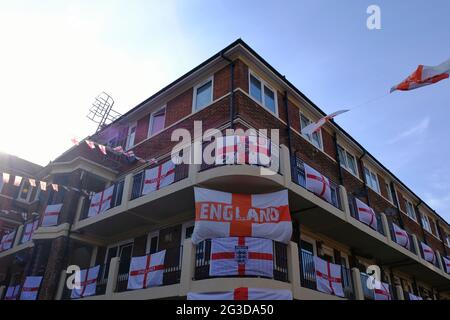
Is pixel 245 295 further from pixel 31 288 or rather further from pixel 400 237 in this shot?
pixel 400 237

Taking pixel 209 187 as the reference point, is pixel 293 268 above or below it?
below

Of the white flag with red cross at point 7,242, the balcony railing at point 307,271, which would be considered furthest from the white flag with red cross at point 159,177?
the white flag with red cross at point 7,242

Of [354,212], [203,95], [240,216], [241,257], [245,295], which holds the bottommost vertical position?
[245,295]

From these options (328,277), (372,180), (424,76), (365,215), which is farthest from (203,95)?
(372,180)

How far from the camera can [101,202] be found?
46.4 ft

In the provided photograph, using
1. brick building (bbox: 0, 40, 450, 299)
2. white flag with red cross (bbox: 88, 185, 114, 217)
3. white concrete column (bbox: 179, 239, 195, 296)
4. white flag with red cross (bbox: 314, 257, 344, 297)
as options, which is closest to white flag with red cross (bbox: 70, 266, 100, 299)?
brick building (bbox: 0, 40, 450, 299)

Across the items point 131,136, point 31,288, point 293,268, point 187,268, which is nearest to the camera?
point 187,268

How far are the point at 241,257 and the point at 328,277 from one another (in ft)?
11.8

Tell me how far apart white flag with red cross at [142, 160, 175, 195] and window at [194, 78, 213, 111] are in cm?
287

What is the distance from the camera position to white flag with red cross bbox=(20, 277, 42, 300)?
13509 millimetres
